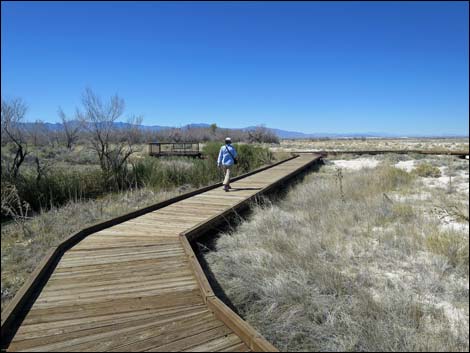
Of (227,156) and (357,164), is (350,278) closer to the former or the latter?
(227,156)

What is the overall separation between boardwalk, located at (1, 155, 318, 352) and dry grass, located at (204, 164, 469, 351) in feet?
1.75

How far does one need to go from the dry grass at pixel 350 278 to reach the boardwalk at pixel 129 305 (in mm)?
533

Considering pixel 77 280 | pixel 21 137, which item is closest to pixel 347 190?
pixel 77 280

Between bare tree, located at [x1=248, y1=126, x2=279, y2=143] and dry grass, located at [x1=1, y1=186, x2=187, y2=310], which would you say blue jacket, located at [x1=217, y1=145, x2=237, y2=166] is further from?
bare tree, located at [x1=248, y1=126, x2=279, y2=143]

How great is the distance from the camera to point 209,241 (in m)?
6.07

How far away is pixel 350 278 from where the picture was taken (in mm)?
4336

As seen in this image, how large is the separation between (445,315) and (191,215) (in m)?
4.67

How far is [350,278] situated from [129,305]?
113 inches

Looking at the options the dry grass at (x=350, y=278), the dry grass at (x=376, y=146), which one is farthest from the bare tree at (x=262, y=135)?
the dry grass at (x=350, y=278)

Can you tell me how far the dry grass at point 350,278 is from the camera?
9.90ft

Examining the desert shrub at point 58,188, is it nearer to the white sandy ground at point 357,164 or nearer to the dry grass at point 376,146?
the white sandy ground at point 357,164

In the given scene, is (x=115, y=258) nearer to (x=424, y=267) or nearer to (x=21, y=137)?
(x=424, y=267)

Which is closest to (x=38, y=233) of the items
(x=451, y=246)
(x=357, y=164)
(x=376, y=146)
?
(x=451, y=246)

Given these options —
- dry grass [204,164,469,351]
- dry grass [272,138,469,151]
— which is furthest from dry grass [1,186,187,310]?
dry grass [272,138,469,151]
